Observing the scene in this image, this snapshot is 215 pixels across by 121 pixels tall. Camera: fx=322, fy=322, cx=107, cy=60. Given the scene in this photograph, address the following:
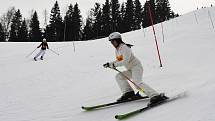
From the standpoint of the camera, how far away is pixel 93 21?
6334cm

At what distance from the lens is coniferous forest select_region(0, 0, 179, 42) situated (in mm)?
57188

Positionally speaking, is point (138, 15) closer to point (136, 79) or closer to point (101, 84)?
point (101, 84)

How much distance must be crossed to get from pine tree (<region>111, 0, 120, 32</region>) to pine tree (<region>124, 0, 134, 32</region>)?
1573mm

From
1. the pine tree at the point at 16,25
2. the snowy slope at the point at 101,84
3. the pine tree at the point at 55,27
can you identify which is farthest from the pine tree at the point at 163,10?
the snowy slope at the point at 101,84

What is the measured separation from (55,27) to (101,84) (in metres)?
50.4

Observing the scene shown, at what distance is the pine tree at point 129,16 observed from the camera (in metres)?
57.8

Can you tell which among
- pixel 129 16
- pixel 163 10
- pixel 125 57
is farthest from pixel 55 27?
pixel 125 57

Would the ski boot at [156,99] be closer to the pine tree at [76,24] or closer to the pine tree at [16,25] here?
the pine tree at [76,24]

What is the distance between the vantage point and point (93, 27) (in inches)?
2327

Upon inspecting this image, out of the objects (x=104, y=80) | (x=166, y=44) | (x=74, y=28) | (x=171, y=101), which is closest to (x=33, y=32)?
(x=74, y=28)

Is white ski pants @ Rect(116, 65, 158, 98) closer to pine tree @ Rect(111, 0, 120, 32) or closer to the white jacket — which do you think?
the white jacket

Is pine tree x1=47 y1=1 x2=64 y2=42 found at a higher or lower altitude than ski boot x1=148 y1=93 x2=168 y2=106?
higher

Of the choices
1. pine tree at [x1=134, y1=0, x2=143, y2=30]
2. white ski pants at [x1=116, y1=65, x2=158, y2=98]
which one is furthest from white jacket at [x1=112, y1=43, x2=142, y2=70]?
pine tree at [x1=134, y1=0, x2=143, y2=30]

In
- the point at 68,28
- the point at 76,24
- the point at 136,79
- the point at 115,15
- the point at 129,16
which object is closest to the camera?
the point at 136,79
